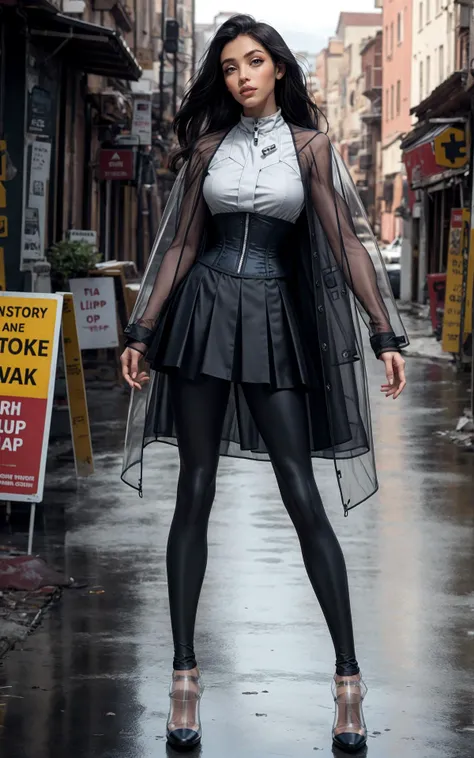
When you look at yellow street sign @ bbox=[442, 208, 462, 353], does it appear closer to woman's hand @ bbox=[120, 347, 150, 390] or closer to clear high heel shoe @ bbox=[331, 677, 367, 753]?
woman's hand @ bbox=[120, 347, 150, 390]

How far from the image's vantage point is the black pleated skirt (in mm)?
4469

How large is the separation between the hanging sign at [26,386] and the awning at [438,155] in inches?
613

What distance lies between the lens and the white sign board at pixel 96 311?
1452 cm

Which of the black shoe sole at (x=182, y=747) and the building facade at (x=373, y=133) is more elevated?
the building facade at (x=373, y=133)

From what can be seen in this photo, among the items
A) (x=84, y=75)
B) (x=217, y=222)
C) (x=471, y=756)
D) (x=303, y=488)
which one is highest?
(x=84, y=75)

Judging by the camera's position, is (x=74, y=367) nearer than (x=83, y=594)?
No

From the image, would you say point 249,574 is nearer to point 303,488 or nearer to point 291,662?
point 291,662

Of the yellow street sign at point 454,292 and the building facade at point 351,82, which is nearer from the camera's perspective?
the yellow street sign at point 454,292

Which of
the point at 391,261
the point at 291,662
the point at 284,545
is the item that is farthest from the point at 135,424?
the point at 391,261

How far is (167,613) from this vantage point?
6.04 m

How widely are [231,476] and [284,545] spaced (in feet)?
8.34

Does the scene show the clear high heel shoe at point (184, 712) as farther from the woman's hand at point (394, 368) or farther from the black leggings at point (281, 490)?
the woman's hand at point (394, 368)

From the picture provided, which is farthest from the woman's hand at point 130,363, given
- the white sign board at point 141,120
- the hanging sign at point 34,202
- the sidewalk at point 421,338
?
the white sign board at point 141,120

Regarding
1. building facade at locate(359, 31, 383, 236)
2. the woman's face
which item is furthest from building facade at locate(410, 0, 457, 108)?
the woman's face
